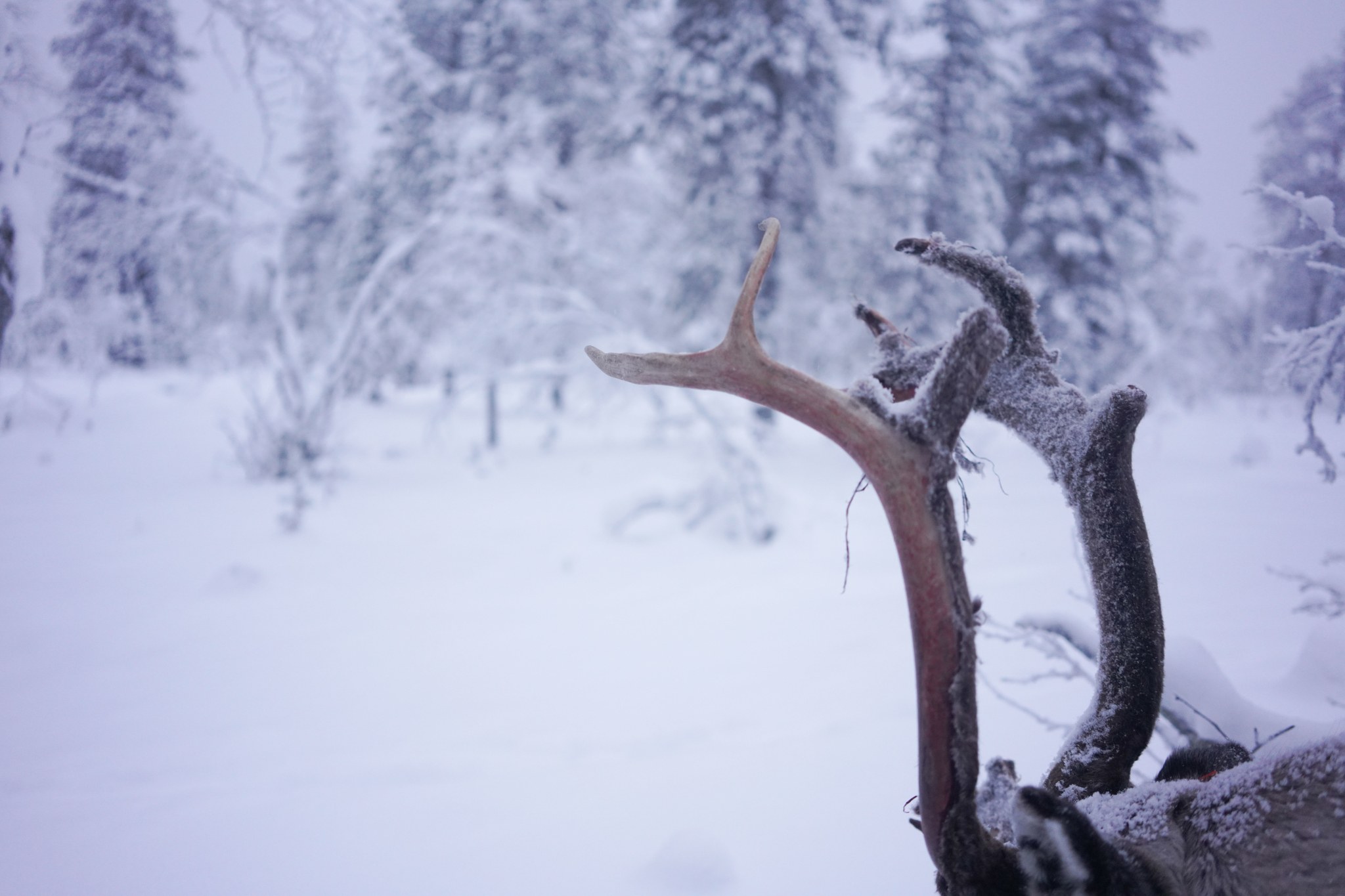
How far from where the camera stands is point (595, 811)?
2.80 meters

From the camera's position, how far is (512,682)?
4.11m

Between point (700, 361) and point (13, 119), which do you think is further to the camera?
point (13, 119)

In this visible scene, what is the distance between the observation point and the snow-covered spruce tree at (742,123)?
40.3ft

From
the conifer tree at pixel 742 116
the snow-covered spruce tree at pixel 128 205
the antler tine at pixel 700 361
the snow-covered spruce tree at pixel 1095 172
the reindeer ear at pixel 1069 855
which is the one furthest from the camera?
the snow-covered spruce tree at pixel 1095 172

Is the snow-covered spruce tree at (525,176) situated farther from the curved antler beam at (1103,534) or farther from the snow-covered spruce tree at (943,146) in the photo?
the curved antler beam at (1103,534)

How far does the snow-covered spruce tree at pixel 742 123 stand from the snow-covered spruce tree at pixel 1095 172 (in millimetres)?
4511

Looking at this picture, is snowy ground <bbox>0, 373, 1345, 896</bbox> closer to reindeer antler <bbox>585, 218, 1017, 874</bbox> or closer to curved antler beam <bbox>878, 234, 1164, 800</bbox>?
curved antler beam <bbox>878, 234, 1164, 800</bbox>

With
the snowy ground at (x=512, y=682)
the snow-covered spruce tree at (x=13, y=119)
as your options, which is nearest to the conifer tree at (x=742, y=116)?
the snowy ground at (x=512, y=682)

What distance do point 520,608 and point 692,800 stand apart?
2916 millimetres

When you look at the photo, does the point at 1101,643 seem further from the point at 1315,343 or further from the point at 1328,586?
the point at 1315,343

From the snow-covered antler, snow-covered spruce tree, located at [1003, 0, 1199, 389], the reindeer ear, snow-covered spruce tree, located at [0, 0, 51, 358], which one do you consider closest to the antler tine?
the snow-covered antler

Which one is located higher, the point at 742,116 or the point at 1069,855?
the point at 742,116

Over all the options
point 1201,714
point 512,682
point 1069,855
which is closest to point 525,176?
point 512,682

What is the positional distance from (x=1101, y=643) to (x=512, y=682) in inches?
147
